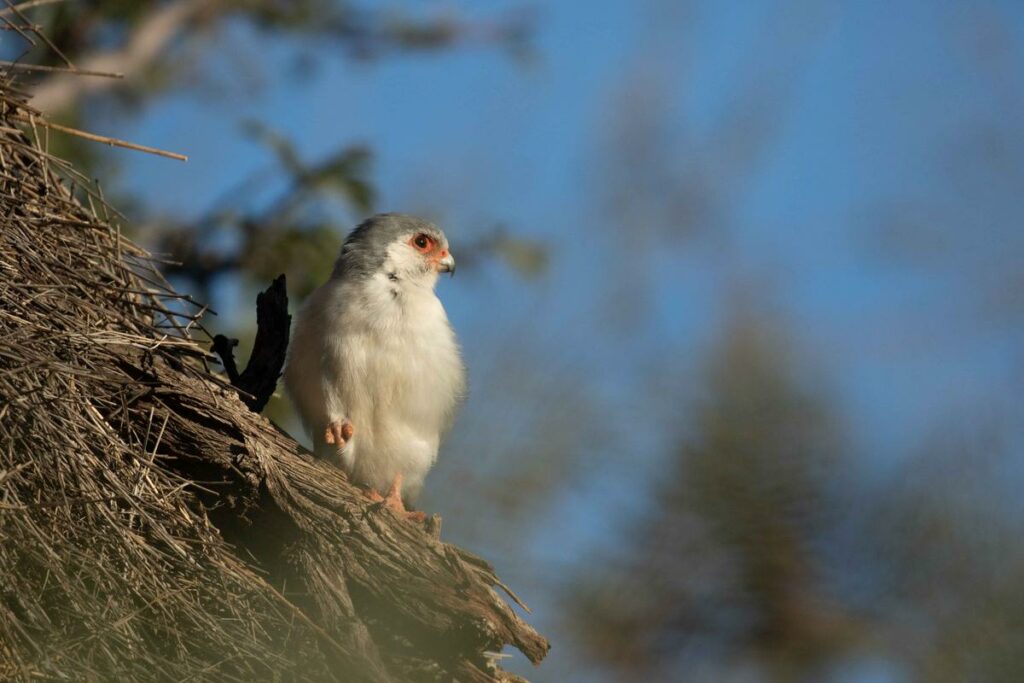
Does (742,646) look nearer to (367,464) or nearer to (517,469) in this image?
(517,469)

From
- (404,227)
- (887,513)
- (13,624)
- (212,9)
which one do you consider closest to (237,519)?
(13,624)

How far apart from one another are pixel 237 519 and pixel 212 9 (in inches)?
285

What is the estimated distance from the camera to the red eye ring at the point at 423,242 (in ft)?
17.6

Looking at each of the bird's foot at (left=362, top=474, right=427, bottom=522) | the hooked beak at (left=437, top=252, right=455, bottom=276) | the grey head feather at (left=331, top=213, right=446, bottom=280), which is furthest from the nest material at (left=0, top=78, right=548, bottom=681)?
the hooked beak at (left=437, top=252, right=455, bottom=276)

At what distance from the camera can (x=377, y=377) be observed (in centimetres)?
467

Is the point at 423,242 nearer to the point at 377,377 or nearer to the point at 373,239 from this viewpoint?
the point at 373,239

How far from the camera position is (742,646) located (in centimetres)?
183

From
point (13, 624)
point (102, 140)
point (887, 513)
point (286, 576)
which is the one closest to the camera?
point (887, 513)

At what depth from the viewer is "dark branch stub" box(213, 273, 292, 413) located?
479cm

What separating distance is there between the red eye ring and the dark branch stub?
74 centimetres

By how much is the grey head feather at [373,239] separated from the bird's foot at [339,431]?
2.10 ft

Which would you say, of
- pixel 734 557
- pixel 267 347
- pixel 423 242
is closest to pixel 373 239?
pixel 423 242

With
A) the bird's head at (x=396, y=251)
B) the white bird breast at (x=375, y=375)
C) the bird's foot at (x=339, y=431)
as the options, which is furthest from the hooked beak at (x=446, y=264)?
the bird's foot at (x=339, y=431)

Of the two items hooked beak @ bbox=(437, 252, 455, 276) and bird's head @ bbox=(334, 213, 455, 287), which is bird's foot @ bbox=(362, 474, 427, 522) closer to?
bird's head @ bbox=(334, 213, 455, 287)
